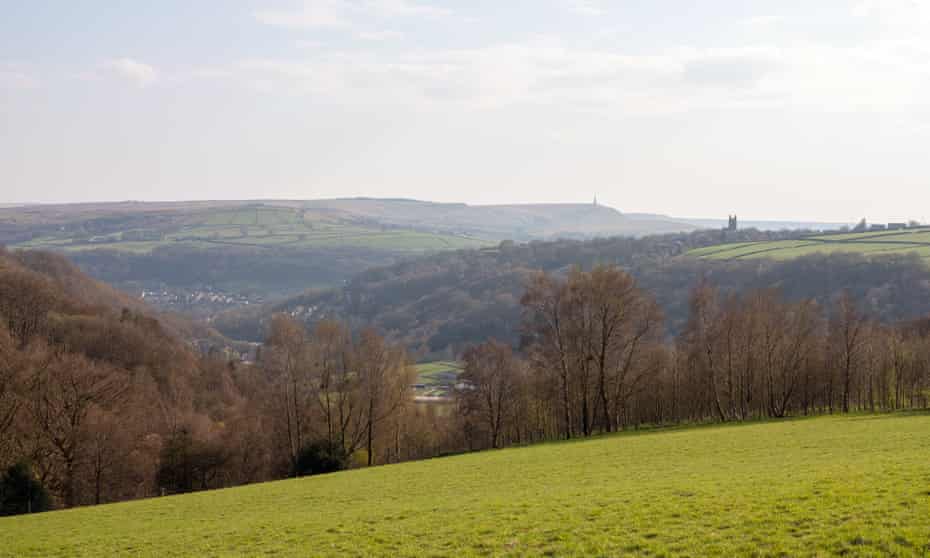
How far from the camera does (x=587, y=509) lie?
68.6 ft

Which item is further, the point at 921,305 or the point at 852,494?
the point at 921,305

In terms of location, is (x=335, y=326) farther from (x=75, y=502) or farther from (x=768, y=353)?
(x=768, y=353)

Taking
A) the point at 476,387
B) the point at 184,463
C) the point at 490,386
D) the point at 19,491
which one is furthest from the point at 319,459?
the point at 490,386

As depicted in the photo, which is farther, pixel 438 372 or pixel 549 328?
pixel 438 372

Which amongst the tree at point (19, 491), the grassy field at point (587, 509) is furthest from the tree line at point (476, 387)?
the grassy field at point (587, 509)

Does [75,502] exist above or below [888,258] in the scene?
below

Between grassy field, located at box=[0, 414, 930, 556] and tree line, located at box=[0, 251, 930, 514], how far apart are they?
49.4 feet

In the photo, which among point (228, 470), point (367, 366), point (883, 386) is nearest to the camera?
point (228, 470)

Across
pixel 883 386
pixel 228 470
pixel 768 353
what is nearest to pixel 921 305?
pixel 883 386

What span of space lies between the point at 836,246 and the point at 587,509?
167 m

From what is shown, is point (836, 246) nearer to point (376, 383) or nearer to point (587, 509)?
point (376, 383)

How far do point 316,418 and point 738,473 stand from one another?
43780mm

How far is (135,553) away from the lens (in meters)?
22.1

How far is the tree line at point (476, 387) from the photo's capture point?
50031 millimetres
